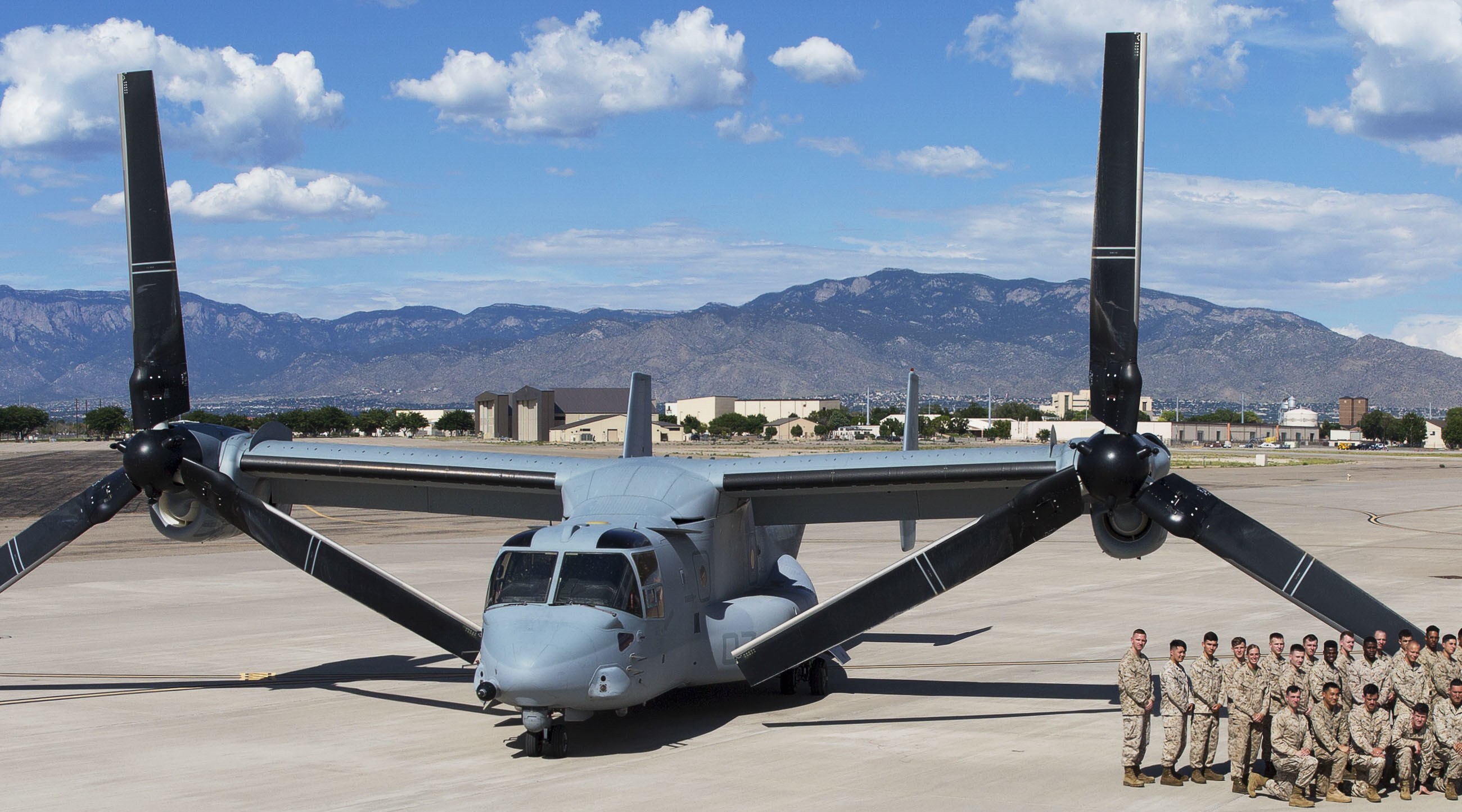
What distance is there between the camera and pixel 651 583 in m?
14.6

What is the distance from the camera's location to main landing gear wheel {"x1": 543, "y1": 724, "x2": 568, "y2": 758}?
543 inches

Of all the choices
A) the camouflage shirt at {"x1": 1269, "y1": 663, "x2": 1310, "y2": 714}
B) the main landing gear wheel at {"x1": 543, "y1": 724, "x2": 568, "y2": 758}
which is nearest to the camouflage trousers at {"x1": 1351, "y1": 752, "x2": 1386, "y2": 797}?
the camouflage shirt at {"x1": 1269, "y1": 663, "x2": 1310, "y2": 714}

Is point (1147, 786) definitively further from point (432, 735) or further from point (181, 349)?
point (181, 349)

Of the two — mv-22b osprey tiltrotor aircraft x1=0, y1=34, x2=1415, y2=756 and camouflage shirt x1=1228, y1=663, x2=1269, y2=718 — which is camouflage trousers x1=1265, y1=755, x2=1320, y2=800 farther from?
mv-22b osprey tiltrotor aircraft x1=0, y1=34, x2=1415, y2=756

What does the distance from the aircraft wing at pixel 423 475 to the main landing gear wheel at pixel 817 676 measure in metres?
4.03

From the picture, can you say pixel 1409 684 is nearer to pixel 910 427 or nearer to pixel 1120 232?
pixel 1120 232

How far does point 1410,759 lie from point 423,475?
1203cm

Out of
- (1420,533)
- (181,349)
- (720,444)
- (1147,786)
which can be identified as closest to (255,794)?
(181,349)

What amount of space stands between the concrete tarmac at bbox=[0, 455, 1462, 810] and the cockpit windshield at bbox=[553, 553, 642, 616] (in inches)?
67.0

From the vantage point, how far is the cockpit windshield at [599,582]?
13898mm

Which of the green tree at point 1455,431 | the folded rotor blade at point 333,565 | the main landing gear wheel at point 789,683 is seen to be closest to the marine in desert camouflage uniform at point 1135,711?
the main landing gear wheel at point 789,683

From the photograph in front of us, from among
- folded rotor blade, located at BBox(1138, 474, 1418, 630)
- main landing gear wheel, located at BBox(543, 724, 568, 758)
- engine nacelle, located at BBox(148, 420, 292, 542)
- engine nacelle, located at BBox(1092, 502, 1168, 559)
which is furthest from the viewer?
engine nacelle, located at BBox(148, 420, 292, 542)

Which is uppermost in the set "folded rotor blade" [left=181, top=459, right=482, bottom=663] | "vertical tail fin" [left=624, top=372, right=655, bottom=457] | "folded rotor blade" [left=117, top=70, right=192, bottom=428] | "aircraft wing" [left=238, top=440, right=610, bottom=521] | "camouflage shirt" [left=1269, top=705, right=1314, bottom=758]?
"folded rotor blade" [left=117, top=70, right=192, bottom=428]

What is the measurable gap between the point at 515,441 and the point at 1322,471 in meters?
118
